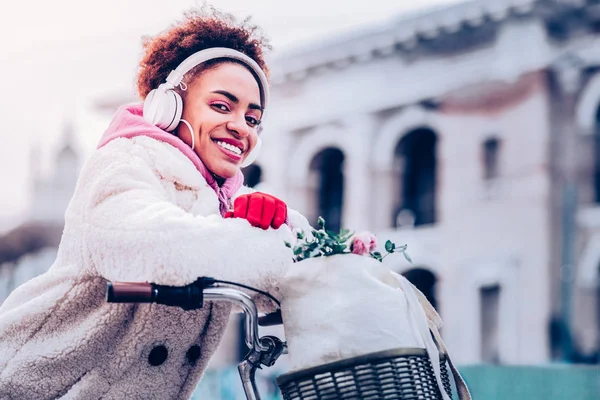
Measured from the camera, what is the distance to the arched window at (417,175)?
57.0 ft

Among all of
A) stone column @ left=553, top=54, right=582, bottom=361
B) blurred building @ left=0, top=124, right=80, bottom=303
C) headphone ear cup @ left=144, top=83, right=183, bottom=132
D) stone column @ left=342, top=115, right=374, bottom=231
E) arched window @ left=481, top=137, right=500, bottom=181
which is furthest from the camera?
blurred building @ left=0, top=124, right=80, bottom=303

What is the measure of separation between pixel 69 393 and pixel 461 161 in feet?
47.0

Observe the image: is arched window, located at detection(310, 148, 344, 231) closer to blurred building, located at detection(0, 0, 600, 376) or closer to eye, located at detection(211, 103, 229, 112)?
blurred building, located at detection(0, 0, 600, 376)

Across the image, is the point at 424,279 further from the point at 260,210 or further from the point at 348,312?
the point at 348,312

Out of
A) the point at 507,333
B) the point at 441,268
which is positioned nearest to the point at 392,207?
the point at 441,268

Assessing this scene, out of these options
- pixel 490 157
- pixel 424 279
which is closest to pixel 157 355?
pixel 490 157

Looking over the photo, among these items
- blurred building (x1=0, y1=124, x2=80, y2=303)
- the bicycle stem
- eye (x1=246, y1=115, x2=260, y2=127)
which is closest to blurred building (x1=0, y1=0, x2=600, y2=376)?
blurred building (x1=0, y1=124, x2=80, y2=303)

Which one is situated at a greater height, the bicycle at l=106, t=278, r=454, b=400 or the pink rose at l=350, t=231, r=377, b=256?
the pink rose at l=350, t=231, r=377, b=256

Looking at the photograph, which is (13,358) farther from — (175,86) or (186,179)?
(175,86)

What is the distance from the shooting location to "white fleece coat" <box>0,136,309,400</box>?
252 centimetres

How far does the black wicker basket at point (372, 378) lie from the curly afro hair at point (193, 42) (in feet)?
3.93

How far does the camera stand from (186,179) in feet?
9.02

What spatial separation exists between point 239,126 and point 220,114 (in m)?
0.07

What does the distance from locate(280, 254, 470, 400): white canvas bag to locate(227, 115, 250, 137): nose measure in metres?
0.76
